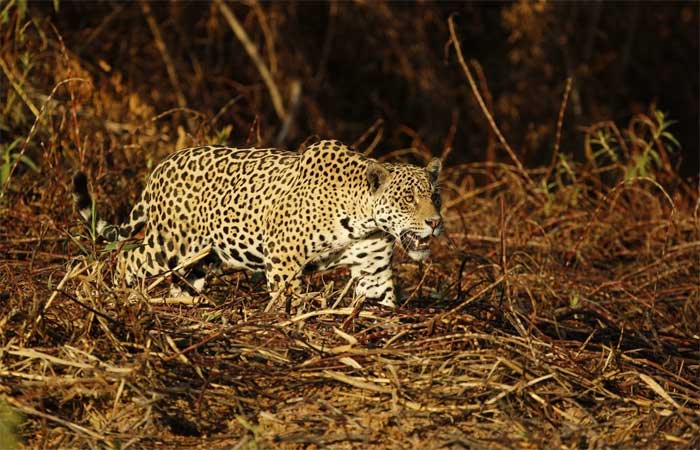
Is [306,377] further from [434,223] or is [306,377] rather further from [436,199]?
[436,199]

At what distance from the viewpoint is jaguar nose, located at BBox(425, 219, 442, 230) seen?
6.01m

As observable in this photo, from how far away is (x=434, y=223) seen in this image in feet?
19.8

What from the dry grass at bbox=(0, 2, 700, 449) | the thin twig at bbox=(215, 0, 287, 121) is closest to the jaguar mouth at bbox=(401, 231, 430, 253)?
the dry grass at bbox=(0, 2, 700, 449)

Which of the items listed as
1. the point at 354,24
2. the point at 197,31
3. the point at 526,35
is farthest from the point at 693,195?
the point at 197,31

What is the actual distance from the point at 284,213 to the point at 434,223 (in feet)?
2.53

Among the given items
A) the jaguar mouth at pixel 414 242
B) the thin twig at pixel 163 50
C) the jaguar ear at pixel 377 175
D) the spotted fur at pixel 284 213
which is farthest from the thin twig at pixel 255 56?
the jaguar mouth at pixel 414 242

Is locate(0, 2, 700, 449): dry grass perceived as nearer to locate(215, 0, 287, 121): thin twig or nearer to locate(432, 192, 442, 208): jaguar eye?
locate(432, 192, 442, 208): jaguar eye

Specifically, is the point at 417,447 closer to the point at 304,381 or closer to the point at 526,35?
the point at 304,381

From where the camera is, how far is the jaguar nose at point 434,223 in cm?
601

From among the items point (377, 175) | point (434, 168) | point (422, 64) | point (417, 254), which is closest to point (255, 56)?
point (422, 64)

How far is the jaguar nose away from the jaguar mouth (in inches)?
2.4

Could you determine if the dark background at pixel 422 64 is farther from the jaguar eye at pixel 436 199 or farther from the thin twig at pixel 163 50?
the jaguar eye at pixel 436 199

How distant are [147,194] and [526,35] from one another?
6.94 meters

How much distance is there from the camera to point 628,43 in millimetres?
13406
